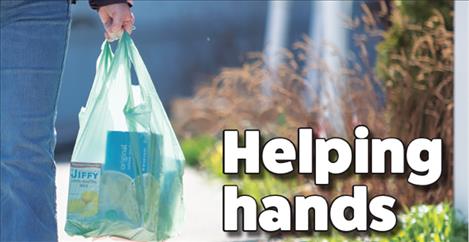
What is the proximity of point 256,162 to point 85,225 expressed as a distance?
247cm

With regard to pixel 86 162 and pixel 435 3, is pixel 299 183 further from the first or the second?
pixel 86 162

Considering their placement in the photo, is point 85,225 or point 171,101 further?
point 171,101

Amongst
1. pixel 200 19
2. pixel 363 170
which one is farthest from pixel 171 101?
pixel 363 170

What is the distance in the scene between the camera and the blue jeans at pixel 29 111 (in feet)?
9.69

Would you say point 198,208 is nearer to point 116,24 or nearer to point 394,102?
point 394,102

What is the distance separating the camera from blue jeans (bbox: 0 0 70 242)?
2.95m

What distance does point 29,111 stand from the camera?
297cm

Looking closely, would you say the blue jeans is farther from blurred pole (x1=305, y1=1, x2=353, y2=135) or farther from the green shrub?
blurred pole (x1=305, y1=1, x2=353, y2=135)

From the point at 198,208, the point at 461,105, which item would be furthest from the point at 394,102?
the point at 198,208

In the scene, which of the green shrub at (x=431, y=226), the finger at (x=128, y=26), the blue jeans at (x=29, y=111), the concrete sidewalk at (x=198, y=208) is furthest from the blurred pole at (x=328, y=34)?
the blue jeans at (x=29, y=111)

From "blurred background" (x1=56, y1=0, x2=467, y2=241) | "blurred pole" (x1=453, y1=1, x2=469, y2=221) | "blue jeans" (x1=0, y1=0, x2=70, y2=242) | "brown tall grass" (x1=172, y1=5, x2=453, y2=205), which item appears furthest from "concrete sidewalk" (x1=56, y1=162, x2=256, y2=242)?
"blue jeans" (x1=0, y1=0, x2=70, y2=242)

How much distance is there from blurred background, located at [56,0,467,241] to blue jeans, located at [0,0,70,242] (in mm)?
2274

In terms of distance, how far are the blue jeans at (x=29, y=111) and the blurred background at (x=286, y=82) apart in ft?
7.46

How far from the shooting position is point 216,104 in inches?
334
